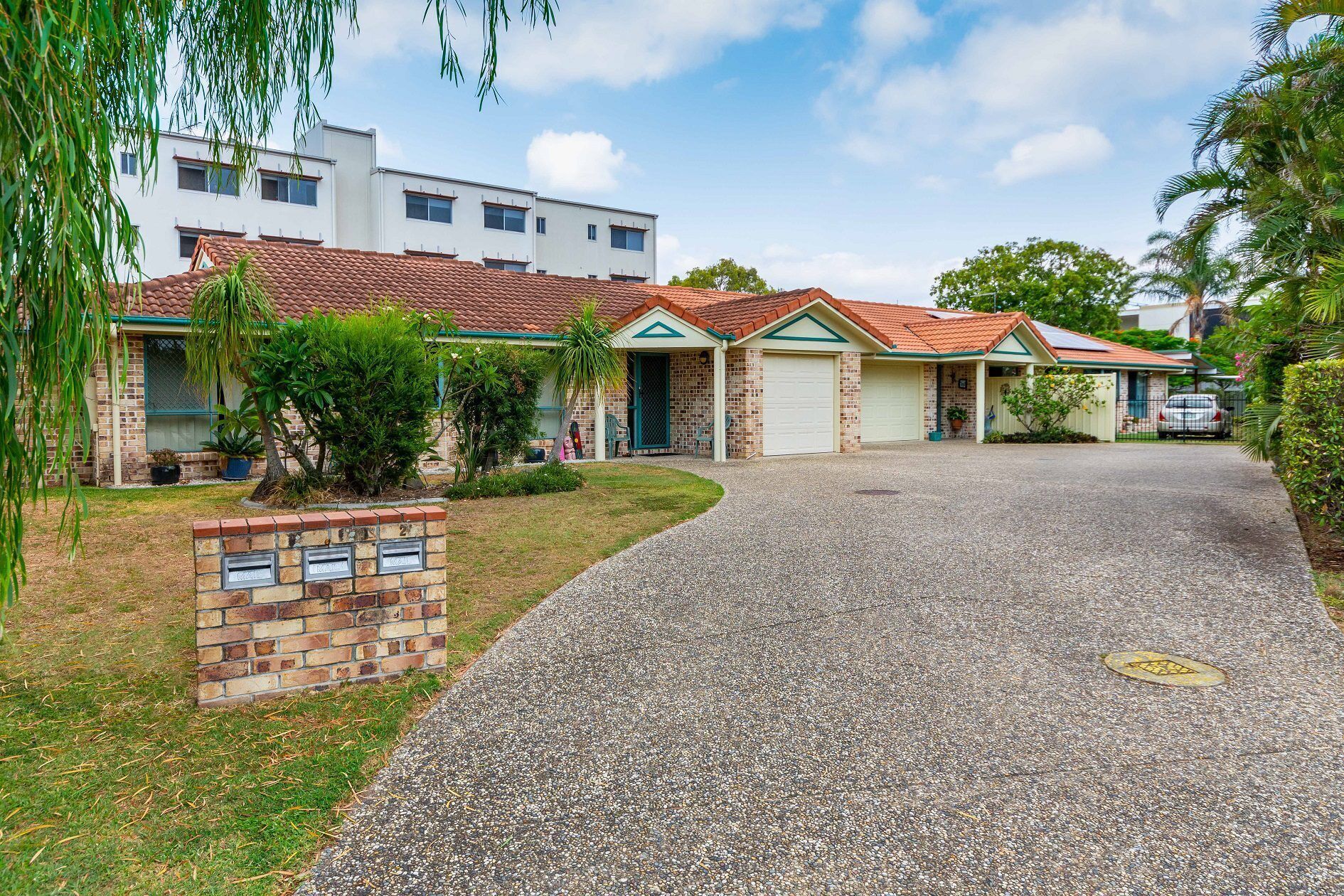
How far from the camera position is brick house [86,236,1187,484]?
1320 cm

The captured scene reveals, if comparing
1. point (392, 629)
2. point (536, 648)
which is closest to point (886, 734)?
point (536, 648)

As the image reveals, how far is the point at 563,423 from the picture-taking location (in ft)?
43.9

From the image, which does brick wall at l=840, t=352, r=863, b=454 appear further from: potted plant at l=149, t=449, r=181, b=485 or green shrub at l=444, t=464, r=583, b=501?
potted plant at l=149, t=449, r=181, b=485

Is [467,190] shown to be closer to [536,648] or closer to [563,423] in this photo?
[563,423]

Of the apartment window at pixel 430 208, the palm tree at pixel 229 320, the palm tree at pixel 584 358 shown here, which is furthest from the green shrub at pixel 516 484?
the apartment window at pixel 430 208

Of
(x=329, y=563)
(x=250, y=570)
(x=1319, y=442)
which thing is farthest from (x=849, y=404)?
(x=250, y=570)

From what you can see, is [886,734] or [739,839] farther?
[886,734]

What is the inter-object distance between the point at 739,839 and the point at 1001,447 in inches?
798

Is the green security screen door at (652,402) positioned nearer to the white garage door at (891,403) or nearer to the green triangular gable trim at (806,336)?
the green triangular gable trim at (806,336)

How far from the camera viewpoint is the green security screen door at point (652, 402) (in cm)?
1875

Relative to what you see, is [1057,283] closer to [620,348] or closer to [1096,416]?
[1096,416]

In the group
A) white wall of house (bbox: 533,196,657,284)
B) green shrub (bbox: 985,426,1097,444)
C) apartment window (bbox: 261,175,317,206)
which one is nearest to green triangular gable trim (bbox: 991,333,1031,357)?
green shrub (bbox: 985,426,1097,444)

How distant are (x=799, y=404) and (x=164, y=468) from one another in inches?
491

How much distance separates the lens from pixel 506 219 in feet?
121
